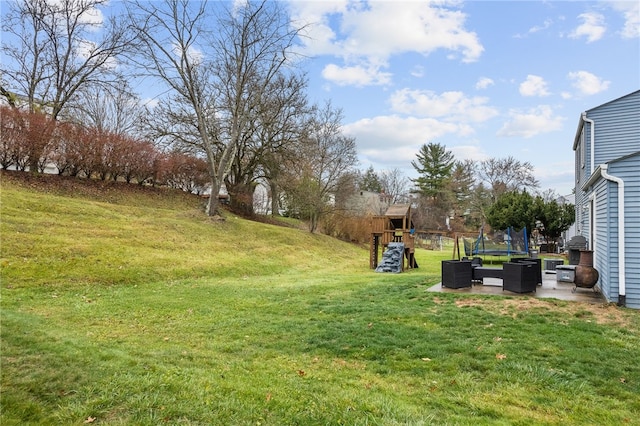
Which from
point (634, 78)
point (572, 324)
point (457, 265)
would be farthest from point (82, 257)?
point (634, 78)

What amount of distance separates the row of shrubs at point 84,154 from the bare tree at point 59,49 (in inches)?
90.4

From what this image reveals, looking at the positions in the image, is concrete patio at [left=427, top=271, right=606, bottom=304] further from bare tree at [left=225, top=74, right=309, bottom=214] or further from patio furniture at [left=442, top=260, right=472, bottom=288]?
bare tree at [left=225, top=74, right=309, bottom=214]

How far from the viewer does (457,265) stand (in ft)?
24.6

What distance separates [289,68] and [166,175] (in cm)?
847

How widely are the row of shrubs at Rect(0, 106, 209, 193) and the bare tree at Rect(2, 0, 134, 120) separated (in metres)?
2.30

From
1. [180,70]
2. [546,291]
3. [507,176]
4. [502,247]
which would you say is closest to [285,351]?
[546,291]

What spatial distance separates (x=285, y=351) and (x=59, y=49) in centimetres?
1971

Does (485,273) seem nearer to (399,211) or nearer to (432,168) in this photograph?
(399,211)

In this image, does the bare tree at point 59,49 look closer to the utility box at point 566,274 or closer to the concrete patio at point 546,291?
the concrete patio at point 546,291

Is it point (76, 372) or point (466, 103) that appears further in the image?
→ point (466, 103)

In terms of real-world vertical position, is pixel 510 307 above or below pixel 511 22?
below

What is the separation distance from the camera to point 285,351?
13.9 ft

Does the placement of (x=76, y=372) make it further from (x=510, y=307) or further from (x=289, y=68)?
(x=289, y=68)

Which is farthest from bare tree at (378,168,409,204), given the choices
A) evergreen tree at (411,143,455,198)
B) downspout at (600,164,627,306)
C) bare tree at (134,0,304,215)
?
downspout at (600,164,627,306)
